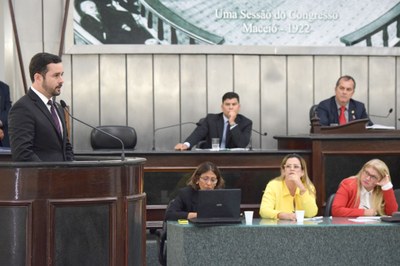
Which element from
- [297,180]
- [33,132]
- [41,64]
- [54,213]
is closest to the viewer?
[54,213]

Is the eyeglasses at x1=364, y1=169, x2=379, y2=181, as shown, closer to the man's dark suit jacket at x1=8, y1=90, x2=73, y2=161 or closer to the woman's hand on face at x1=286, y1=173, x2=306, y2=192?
the woman's hand on face at x1=286, y1=173, x2=306, y2=192

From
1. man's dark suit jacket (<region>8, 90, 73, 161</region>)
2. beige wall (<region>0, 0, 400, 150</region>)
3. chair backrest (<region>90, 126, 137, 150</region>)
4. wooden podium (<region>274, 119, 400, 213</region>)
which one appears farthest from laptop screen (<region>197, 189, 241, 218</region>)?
beige wall (<region>0, 0, 400, 150</region>)

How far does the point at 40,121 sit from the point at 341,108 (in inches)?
179

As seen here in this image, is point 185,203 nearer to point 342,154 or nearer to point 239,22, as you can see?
point 342,154

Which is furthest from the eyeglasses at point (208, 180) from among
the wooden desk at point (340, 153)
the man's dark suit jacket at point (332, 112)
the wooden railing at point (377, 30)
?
the wooden railing at point (377, 30)

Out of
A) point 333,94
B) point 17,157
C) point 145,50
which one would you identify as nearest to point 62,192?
point 17,157

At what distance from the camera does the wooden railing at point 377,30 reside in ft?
33.9

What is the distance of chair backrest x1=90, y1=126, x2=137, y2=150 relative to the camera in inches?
370

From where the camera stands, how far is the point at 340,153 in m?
8.57

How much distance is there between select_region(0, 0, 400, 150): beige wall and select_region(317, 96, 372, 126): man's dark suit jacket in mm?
916

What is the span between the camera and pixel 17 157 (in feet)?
17.5

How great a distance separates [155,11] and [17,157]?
4.91 meters

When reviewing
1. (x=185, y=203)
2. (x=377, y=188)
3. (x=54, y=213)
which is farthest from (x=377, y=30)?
(x=54, y=213)

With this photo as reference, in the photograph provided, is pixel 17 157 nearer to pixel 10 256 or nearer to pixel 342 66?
pixel 10 256
